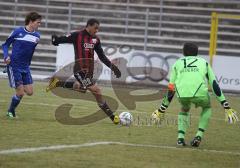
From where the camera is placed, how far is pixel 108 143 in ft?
35.6

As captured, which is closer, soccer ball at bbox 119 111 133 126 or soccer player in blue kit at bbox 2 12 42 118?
soccer ball at bbox 119 111 133 126

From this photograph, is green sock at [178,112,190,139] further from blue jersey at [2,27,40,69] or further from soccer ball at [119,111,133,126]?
blue jersey at [2,27,40,69]

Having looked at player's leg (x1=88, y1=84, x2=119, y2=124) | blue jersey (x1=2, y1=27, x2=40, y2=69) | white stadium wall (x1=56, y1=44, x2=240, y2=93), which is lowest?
white stadium wall (x1=56, y1=44, x2=240, y2=93)

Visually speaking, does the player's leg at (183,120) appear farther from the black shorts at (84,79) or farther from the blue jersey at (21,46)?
the blue jersey at (21,46)

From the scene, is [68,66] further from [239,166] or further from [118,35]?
[239,166]

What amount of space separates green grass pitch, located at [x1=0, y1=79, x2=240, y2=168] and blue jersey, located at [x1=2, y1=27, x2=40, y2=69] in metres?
1.14

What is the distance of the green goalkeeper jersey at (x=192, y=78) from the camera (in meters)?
10.7

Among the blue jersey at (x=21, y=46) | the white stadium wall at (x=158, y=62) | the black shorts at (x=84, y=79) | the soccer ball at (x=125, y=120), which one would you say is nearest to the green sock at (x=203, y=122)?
the soccer ball at (x=125, y=120)

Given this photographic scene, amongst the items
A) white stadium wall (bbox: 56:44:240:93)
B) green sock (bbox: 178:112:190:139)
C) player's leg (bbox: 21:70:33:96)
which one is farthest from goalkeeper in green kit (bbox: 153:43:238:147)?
white stadium wall (bbox: 56:44:240:93)

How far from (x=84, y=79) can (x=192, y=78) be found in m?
3.90

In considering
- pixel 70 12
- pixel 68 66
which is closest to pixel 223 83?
pixel 68 66

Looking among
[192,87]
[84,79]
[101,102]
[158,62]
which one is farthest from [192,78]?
[158,62]

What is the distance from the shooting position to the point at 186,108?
11.0 m

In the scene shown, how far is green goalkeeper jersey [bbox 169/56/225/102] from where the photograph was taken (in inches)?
423
